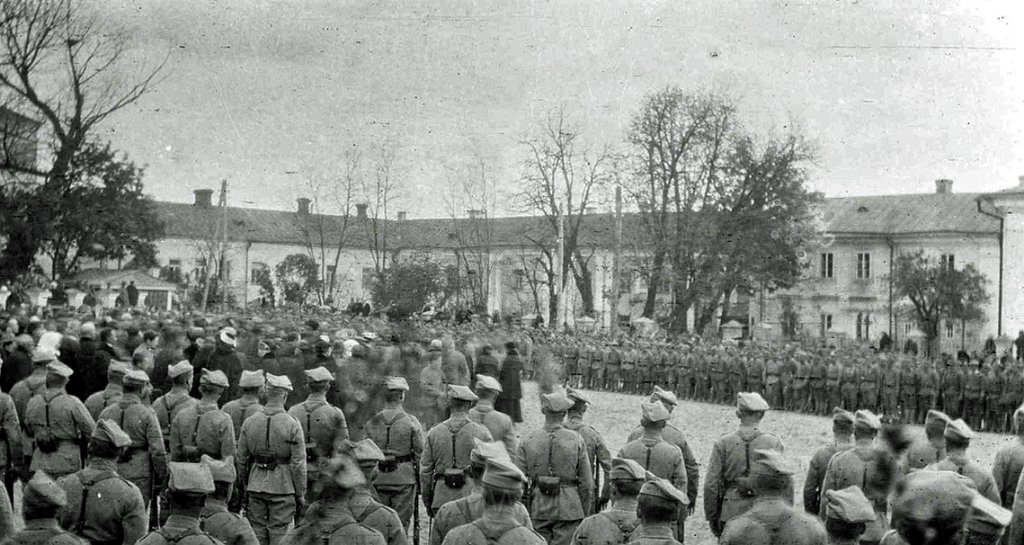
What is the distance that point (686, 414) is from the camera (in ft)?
78.0

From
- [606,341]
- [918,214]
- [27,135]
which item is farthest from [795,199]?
[27,135]

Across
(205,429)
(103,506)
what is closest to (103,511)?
(103,506)

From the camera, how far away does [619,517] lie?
6.05 meters

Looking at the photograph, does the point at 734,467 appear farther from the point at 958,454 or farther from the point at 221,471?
the point at 221,471

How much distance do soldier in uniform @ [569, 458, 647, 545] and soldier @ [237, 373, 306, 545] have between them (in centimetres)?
340

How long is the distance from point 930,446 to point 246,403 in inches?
220

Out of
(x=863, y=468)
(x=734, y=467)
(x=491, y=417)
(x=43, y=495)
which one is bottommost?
(x=734, y=467)

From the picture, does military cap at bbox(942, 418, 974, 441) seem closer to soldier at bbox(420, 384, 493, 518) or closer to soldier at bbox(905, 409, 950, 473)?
soldier at bbox(905, 409, 950, 473)

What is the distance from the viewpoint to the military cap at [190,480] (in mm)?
5340

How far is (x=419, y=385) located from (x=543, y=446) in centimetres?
750

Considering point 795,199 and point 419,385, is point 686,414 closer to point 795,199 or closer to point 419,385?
point 419,385

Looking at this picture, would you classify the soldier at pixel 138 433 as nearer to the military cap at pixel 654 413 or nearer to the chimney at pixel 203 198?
the military cap at pixel 654 413

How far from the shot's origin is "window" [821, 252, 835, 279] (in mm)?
55559

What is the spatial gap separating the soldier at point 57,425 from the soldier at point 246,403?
1165 mm
